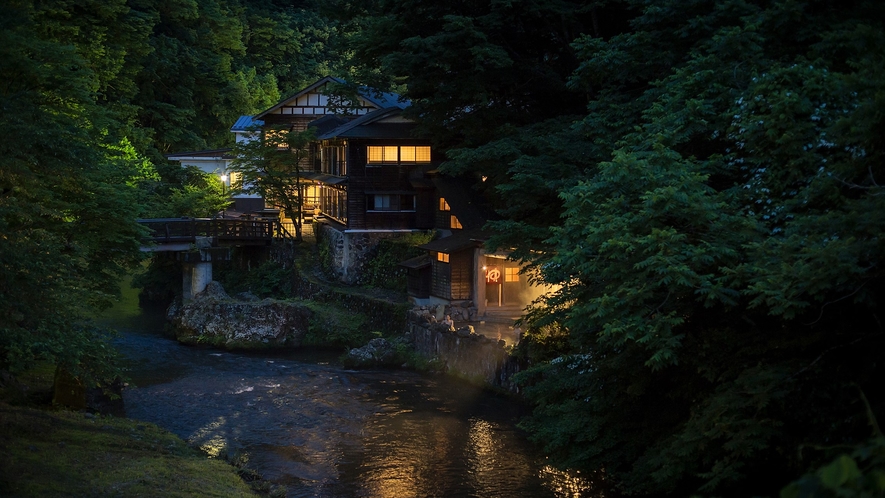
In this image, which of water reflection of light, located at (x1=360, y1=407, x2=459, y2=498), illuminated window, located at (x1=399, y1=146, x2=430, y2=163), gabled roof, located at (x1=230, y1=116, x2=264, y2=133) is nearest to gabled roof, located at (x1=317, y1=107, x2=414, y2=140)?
illuminated window, located at (x1=399, y1=146, x2=430, y2=163)

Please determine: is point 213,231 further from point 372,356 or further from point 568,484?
point 568,484

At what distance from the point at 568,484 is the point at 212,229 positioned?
24.9 metres

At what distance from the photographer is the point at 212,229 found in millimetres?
37281

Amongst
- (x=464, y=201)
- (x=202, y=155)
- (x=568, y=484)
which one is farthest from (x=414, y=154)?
(x=568, y=484)

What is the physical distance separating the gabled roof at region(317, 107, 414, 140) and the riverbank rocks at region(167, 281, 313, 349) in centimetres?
793

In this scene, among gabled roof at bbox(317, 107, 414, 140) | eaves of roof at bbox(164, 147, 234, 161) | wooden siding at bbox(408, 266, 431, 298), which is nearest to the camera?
wooden siding at bbox(408, 266, 431, 298)

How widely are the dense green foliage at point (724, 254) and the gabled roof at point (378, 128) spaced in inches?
653

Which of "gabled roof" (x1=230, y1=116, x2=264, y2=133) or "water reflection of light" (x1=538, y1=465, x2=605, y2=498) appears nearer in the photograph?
"water reflection of light" (x1=538, y1=465, x2=605, y2=498)

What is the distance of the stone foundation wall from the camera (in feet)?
77.9

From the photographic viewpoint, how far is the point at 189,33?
56750 millimetres

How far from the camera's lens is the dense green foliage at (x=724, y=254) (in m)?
10.4

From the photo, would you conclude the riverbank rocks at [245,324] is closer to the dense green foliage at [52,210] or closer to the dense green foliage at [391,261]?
the dense green foliage at [391,261]

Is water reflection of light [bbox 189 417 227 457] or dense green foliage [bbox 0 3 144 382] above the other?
dense green foliage [bbox 0 3 144 382]

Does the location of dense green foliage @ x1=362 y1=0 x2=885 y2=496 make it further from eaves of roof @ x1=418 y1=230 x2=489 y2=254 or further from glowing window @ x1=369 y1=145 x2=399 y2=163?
glowing window @ x1=369 y1=145 x2=399 y2=163
